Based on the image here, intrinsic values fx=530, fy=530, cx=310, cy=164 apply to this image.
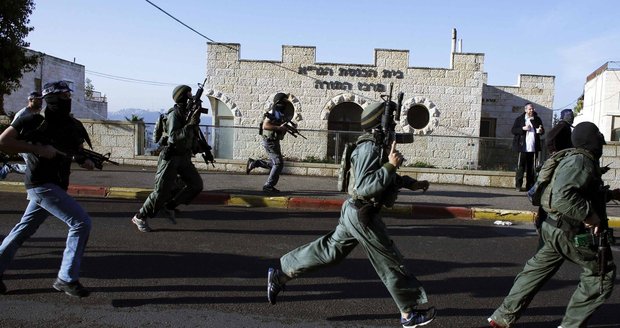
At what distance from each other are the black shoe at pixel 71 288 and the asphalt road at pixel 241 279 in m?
0.08

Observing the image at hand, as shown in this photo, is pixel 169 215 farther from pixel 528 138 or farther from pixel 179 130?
pixel 528 138

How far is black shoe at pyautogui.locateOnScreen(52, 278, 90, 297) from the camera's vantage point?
14.2 feet

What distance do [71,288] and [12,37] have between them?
421 inches

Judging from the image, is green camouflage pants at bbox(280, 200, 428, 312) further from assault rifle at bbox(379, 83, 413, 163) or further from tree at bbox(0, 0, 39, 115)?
tree at bbox(0, 0, 39, 115)

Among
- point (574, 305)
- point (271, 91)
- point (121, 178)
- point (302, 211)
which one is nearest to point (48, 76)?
point (271, 91)

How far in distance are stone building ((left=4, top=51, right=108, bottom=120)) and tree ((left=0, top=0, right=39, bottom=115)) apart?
16.0m

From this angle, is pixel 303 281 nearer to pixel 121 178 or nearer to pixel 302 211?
pixel 302 211

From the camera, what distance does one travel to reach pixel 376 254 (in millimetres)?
3824

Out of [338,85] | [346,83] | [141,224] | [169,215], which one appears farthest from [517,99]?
[141,224]

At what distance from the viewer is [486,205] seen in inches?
372

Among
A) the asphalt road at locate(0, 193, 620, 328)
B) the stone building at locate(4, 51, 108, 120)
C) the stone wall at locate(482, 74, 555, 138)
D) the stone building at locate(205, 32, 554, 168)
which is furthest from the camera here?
the stone building at locate(4, 51, 108, 120)

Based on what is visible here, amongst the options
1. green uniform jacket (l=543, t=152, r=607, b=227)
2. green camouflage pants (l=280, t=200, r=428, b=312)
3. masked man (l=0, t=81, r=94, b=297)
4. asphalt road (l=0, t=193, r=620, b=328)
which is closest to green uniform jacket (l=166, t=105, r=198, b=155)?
asphalt road (l=0, t=193, r=620, b=328)

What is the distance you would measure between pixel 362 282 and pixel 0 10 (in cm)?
1153

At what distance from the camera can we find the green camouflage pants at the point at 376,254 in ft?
12.4
